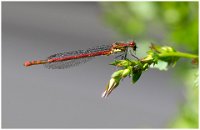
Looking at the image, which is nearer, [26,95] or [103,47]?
[103,47]

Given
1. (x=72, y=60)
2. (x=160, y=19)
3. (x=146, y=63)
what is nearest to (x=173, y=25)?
(x=160, y=19)

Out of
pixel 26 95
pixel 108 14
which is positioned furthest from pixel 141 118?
pixel 108 14

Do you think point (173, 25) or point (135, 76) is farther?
point (173, 25)

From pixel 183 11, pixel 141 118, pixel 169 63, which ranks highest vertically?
pixel 183 11

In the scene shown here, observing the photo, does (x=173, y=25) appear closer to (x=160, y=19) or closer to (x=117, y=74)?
(x=160, y=19)

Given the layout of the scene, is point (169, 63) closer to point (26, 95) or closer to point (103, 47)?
point (103, 47)

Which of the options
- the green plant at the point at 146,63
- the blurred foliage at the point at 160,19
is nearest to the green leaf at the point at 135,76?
the green plant at the point at 146,63
